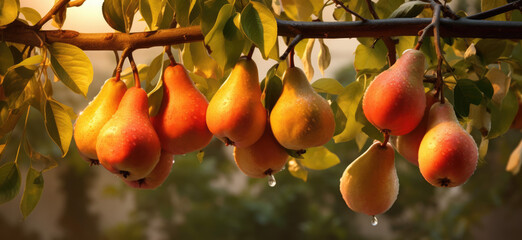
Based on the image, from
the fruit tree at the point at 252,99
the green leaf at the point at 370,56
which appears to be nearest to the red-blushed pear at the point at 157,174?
the fruit tree at the point at 252,99

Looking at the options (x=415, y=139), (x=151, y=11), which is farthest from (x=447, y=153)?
(x=151, y=11)

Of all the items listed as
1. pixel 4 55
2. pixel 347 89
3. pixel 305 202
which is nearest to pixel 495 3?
pixel 347 89

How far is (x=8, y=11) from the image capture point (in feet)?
0.71

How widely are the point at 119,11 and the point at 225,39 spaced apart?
0.05 meters

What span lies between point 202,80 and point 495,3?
0.15 m

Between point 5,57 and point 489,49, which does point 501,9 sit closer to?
point 489,49

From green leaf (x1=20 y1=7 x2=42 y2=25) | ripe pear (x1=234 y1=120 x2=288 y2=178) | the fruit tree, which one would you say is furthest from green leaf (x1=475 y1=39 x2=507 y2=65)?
green leaf (x1=20 y1=7 x2=42 y2=25)

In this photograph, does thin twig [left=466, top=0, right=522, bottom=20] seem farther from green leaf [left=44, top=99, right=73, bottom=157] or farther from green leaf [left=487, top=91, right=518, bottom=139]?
green leaf [left=44, top=99, right=73, bottom=157]

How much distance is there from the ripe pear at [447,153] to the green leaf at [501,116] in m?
0.06

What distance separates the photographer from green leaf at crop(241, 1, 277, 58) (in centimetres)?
18

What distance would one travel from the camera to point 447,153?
6.8 inches

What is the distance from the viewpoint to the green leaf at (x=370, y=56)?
264 mm

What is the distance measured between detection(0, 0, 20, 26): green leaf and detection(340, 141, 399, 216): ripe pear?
0.15 metres

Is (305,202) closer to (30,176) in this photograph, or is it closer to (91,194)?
(91,194)
